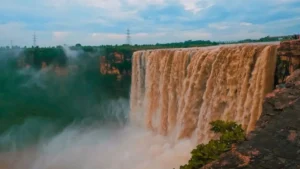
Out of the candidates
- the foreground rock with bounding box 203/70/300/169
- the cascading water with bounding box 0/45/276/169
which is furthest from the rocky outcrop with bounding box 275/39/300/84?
the foreground rock with bounding box 203/70/300/169

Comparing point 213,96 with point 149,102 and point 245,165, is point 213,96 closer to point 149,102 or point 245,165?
point 149,102

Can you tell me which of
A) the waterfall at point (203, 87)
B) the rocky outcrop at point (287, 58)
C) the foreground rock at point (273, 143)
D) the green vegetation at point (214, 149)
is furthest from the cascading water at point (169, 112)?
the foreground rock at point (273, 143)

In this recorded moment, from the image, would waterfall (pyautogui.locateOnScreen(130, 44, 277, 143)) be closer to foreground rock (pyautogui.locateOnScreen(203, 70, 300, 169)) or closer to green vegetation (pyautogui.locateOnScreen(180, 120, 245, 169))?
green vegetation (pyautogui.locateOnScreen(180, 120, 245, 169))

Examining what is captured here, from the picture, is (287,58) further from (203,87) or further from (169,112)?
(169,112)

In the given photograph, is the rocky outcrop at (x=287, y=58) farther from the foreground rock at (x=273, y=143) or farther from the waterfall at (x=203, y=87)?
the foreground rock at (x=273, y=143)

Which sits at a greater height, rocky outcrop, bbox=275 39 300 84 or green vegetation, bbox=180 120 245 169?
rocky outcrop, bbox=275 39 300 84

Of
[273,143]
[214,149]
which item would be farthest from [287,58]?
[273,143]
